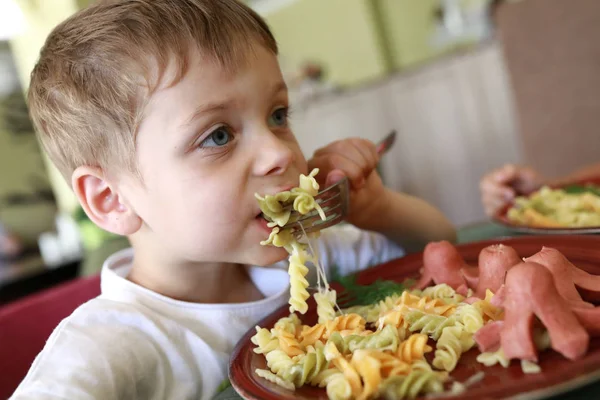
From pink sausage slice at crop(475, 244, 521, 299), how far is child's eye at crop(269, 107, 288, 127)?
0.38m

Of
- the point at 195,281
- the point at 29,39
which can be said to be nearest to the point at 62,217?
the point at 29,39

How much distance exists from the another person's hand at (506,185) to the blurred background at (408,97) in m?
1.15

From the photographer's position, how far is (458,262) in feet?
2.53

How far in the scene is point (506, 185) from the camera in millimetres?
1291

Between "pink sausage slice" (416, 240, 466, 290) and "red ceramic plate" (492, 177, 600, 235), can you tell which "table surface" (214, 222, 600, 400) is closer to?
"red ceramic plate" (492, 177, 600, 235)

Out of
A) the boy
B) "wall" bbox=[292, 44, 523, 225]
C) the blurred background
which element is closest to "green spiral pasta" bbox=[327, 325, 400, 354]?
the boy

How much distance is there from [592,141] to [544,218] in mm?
1468

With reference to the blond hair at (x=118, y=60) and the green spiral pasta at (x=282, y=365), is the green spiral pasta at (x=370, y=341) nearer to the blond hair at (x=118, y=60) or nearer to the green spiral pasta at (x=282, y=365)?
the green spiral pasta at (x=282, y=365)

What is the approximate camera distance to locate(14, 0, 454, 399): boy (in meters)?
0.78

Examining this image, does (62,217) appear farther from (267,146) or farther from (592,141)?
(267,146)

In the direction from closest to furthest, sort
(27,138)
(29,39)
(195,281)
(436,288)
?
(436,288) < (195,281) < (29,39) < (27,138)

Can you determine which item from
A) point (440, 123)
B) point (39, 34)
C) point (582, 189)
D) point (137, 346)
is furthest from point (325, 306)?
point (39, 34)

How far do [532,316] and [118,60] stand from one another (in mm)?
639

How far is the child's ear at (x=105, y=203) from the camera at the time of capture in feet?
2.90
